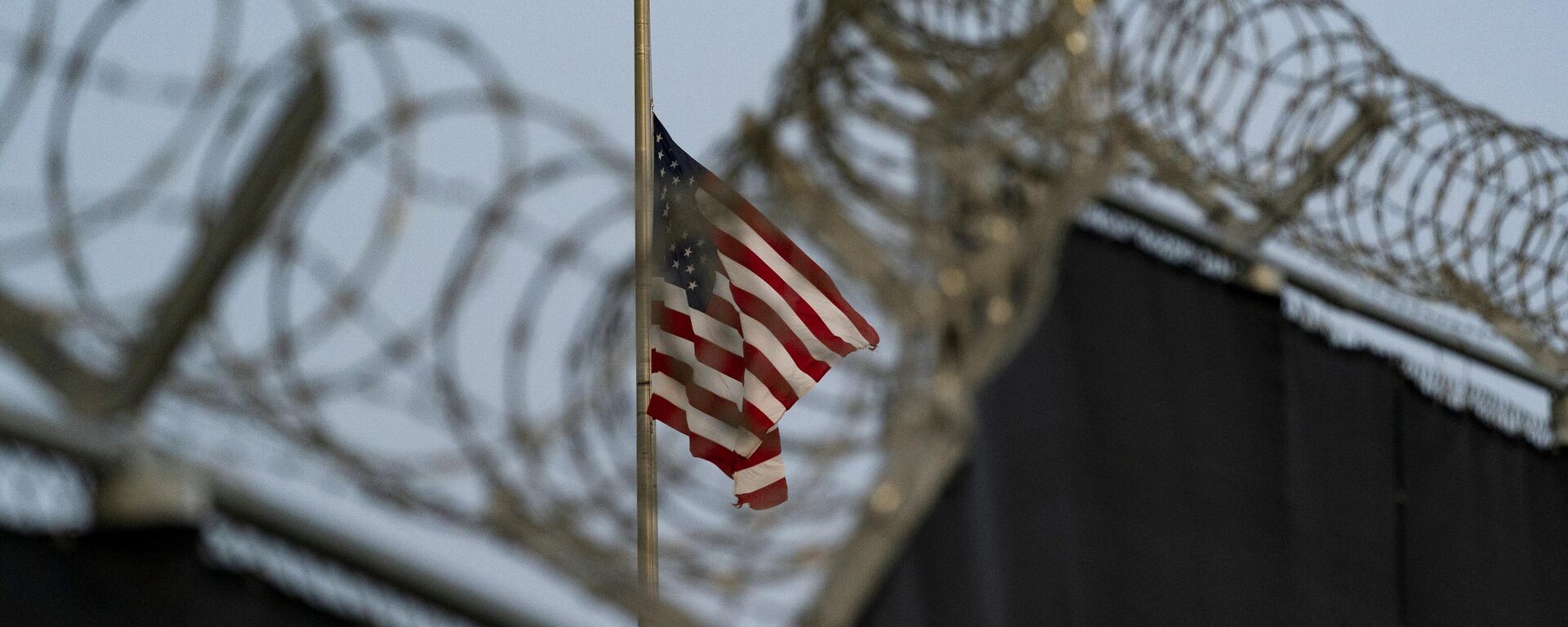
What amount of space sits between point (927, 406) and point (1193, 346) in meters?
3.06

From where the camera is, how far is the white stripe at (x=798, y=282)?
20.3ft

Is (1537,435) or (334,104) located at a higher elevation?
(334,104)

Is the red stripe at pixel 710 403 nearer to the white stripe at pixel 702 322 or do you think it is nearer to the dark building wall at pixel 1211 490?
the white stripe at pixel 702 322

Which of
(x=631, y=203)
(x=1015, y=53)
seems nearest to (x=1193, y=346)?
(x=1015, y=53)

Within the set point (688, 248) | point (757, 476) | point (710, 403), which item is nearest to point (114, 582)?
point (710, 403)

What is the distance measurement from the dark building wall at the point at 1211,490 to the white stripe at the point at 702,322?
0.93 meters

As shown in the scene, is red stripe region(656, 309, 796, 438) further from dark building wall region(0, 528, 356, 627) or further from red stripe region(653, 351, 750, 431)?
dark building wall region(0, 528, 356, 627)

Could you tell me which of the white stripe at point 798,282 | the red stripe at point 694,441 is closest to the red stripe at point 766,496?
the red stripe at point 694,441

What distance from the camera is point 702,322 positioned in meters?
6.86

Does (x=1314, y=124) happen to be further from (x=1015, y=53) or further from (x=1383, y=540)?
(x=1015, y=53)

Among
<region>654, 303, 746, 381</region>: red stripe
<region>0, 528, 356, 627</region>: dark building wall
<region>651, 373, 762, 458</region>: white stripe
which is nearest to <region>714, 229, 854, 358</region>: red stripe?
<region>654, 303, 746, 381</region>: red stripe

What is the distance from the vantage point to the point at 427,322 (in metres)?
4.48

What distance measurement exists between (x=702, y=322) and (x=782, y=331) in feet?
2.16

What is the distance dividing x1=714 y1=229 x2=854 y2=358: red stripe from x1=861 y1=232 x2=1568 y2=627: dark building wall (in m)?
0.54
